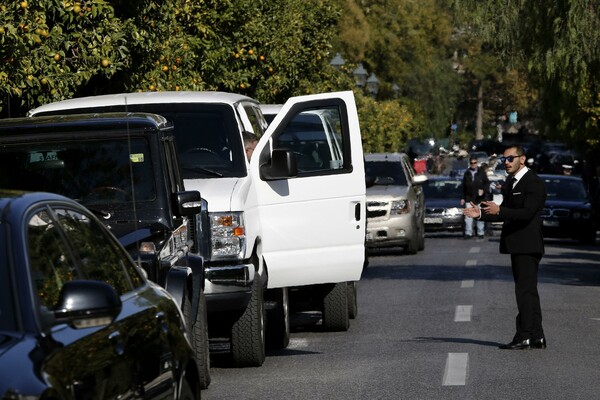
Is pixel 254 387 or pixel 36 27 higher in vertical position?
pixel 36 27

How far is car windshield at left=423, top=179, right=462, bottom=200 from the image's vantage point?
3903 centimetres

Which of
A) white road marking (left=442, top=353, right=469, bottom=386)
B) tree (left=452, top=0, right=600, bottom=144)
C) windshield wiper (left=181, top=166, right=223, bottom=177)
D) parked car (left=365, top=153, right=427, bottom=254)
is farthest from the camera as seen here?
parked car (left=365, top=153, right=427, bottom=254)

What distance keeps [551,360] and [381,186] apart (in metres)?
17.3

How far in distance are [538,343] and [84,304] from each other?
Answer: 936cm

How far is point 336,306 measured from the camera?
15.7 metres

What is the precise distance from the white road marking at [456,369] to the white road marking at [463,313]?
339 centimetres

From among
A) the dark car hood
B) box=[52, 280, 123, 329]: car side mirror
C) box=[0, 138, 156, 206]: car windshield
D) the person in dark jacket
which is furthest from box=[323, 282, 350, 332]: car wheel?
the dark car hood

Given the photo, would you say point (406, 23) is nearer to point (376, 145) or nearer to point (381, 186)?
point (376, 145)

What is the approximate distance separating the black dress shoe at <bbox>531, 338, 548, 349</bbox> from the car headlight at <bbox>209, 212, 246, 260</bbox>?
10.6ft

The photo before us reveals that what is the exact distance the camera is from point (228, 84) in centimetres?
2416

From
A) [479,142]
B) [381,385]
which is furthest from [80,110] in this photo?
[479,142]

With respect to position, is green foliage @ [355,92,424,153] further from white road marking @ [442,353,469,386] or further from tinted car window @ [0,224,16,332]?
tinted car window @ [0,224,16,332]

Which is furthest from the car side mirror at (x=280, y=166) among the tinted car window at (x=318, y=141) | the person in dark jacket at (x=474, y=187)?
the person in dark jacket at (x=474, y=187)

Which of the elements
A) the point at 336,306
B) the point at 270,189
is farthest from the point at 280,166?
the point at 336,306
